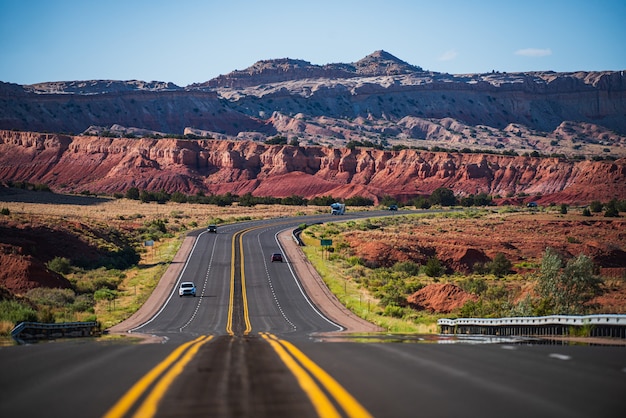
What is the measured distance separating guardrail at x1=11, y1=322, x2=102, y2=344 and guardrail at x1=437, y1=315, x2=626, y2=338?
497 inches

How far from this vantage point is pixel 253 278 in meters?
61.2

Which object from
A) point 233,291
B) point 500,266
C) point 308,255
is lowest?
point 500,266

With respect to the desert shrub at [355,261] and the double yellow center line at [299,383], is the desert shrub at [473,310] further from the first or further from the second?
the double yellow center line at [299,383]

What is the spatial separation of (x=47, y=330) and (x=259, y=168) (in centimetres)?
15264

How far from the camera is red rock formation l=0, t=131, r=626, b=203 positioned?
525 feet

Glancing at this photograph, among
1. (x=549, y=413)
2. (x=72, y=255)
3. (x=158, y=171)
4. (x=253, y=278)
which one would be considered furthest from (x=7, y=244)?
(x=158, y=171)

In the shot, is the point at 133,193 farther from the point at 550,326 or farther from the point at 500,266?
the point at 550,326

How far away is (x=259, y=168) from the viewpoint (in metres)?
175

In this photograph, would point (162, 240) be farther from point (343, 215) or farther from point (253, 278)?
point (343, 215)

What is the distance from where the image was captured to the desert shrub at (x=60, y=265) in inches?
2406

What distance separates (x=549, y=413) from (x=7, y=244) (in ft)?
191

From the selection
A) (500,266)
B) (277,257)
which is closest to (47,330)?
(277,257)

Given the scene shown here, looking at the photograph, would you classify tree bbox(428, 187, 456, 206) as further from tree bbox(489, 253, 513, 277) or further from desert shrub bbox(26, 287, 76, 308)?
desert shrub bbox(26, 287, 76, 308)

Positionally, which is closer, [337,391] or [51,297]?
[337,391]
